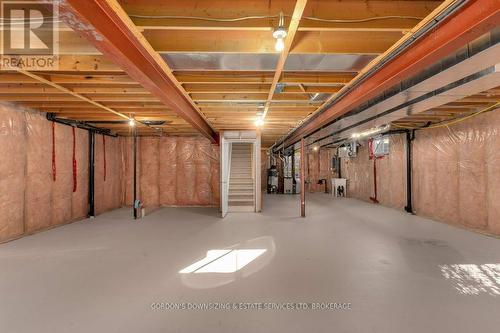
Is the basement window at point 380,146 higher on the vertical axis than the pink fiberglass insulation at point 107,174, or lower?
higher

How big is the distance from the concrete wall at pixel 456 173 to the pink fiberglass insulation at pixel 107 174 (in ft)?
28.8

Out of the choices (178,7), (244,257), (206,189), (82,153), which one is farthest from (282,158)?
(178,7)

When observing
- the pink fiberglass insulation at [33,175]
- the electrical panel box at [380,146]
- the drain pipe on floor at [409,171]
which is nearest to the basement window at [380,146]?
the electrical panel box at [380,146]

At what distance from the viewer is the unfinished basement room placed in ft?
6.40

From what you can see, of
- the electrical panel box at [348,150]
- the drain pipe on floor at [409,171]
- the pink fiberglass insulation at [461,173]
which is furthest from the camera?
the electrical panel box at [348,150]

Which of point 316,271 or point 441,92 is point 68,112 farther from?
point 441,92

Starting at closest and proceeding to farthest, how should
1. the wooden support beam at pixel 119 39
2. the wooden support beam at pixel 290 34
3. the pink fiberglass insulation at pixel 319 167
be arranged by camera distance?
1. the wooden support beam at pixel 119 39
2. the wooden support beam at pixel 290 34
3. the pink fiberglass insulation at pixel 319 167

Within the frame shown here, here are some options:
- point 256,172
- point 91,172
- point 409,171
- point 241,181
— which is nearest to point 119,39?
point 256,172

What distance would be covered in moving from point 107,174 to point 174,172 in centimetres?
197

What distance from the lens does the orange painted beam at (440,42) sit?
1.62 m

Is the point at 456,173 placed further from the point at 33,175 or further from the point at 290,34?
the point at 33,175

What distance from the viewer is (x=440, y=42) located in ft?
6.36

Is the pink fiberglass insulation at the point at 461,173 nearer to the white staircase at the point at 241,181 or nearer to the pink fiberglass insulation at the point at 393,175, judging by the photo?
the pink fiberglass insulation at the point at 393,175

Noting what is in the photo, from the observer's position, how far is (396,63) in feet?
8.12
